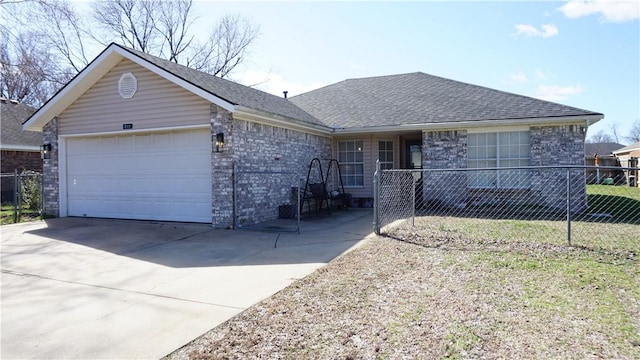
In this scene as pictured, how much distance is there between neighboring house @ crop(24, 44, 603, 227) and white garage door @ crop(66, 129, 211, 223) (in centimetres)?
3

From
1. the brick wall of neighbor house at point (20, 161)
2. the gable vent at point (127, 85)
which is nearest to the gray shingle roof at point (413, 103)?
the gable vent at point (127, 85)

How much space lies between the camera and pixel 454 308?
3.82 metres

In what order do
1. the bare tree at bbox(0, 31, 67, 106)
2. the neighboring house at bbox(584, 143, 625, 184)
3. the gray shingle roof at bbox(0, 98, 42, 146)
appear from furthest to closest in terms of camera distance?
the neighboring house at bbox(584, 143, 625, 184)
the bare tree at bbox(0, 31, 67, 106)
the gray shingle roof at bbox(0, 98, 42, 146)

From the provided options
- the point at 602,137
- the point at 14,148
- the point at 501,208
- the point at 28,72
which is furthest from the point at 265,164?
the point at 602,137

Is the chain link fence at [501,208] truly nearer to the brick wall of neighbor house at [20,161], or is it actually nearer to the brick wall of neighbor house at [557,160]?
the brick wall of neighbor house at [557,160]

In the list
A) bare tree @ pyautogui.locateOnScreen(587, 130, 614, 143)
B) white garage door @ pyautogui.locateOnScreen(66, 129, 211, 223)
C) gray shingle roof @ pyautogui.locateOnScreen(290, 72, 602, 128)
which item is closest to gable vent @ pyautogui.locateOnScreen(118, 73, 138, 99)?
white garage door @ pyautogui.locateOnScreen(66, 129, 211, 223)

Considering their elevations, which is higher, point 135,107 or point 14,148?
point 135,107

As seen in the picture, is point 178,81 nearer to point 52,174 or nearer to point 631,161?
point 52,174

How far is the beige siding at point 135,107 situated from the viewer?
9.41 m

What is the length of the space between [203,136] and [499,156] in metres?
8.48

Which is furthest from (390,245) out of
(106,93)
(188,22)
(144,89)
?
(188,22)

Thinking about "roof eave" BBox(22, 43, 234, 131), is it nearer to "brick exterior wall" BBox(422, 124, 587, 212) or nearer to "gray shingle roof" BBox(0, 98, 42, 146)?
"brick exterior wall" BBox(422, 124, 587, 212)

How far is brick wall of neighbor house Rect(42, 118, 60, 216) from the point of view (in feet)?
37.3

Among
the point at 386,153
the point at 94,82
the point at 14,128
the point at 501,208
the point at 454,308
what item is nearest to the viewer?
the point at 454,308
